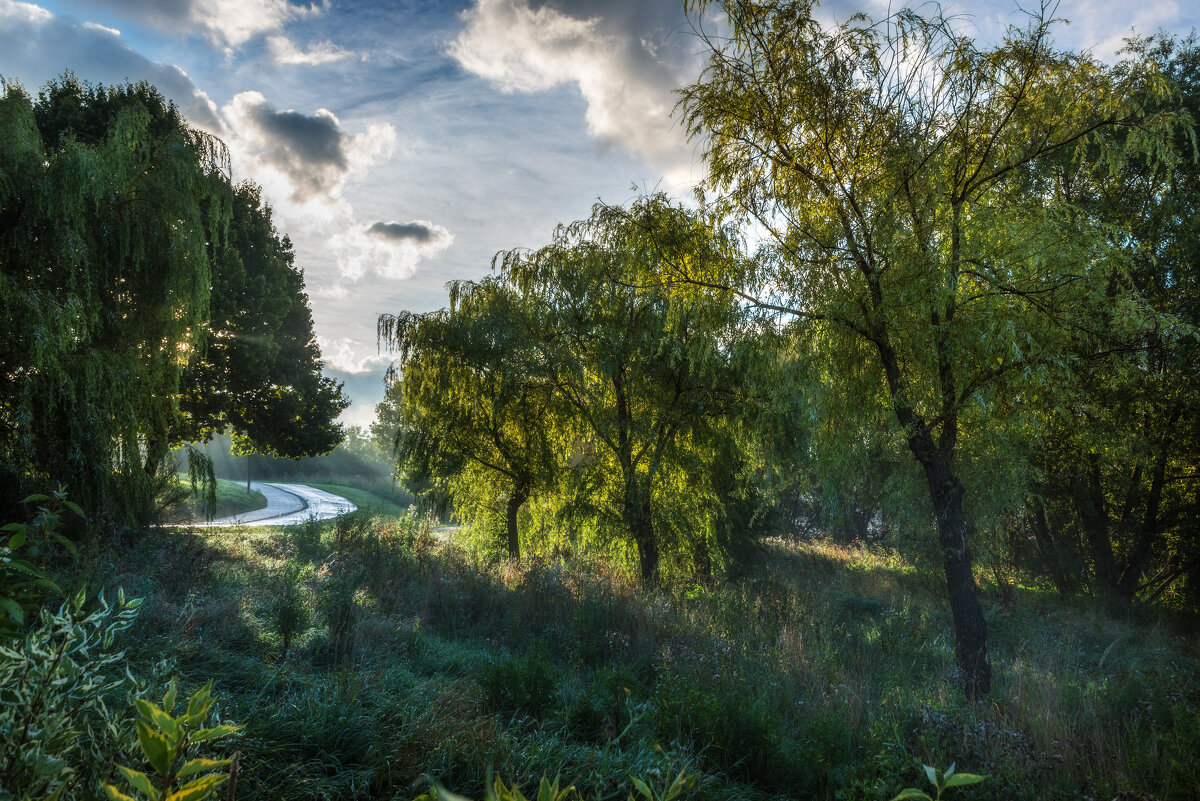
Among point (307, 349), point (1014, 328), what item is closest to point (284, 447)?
point (307, 349)

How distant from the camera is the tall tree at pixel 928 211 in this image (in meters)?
5.74

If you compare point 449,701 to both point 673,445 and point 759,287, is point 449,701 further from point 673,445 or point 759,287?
point 673,445

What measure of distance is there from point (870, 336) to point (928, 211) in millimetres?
1432

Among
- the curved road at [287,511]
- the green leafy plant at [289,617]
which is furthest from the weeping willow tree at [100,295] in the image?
the curved road at [287,511]

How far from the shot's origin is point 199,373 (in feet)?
48.1

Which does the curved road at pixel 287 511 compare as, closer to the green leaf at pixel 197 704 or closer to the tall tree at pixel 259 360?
the tall tree at pixel 259 360

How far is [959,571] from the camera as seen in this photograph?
21.4ft

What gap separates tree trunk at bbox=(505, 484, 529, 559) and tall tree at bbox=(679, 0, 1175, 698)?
23.5 ft

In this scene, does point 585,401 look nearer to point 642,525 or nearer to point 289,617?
point 642,525

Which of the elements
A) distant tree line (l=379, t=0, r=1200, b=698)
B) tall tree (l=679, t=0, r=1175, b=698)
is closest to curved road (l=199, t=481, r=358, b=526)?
distant tree line (l=379, t=0, r=1200, b=698)

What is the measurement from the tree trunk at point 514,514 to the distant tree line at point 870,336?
55 millimetres

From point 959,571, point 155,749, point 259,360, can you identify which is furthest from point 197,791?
point 259,360

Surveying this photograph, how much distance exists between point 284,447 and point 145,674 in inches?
639

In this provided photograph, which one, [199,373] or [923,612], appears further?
[199,373]
